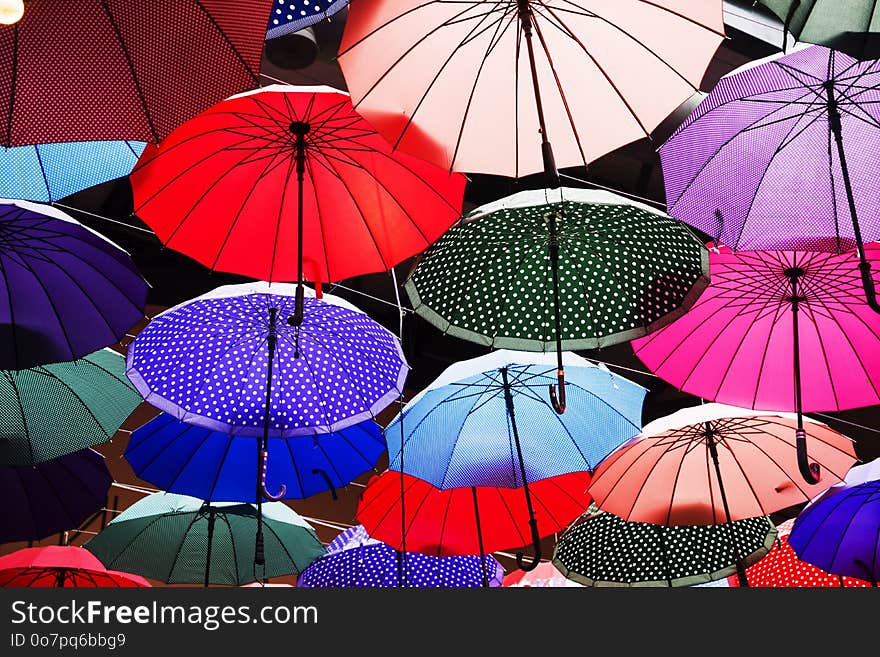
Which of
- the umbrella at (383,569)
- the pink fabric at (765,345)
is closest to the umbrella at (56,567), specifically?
the umbrella at (383,569)

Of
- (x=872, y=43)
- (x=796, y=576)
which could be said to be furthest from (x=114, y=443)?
(x=872, y=43)

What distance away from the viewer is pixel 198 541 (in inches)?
243

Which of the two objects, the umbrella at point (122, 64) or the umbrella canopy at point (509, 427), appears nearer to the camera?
the umbrella at point (122, 64)

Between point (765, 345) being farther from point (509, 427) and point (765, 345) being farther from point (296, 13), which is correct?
point (296, 13)

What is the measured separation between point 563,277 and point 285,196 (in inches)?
50.0

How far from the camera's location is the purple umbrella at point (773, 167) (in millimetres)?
3573

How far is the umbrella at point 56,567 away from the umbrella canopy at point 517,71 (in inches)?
120

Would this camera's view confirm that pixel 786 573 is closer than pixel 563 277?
No

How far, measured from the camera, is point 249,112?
3.72 metres

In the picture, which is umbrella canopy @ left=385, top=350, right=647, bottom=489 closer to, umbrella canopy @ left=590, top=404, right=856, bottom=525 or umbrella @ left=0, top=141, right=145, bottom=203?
umbrella canopy @ left=590, top=404, right=856, bottom=525

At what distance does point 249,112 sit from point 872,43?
227cm

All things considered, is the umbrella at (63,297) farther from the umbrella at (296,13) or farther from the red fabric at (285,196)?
the umbrella at (296,13)

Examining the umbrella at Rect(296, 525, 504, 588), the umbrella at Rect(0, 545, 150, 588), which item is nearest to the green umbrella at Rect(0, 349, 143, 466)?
the umbrella at Rect(0, 545, 150, 588)

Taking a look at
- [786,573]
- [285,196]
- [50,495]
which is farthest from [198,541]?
[786,573]
